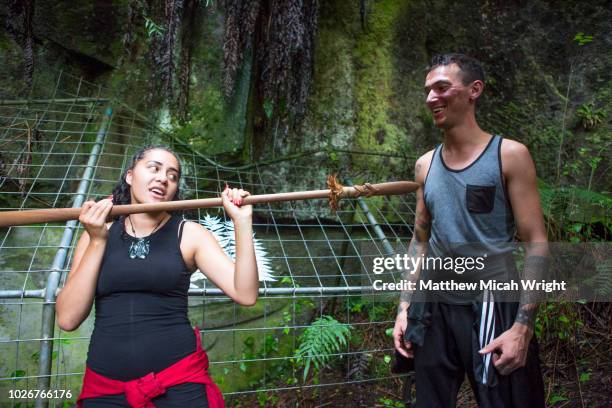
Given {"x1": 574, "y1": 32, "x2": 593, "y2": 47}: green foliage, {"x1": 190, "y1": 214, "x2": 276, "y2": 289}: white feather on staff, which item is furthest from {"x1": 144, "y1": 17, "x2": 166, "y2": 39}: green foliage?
{"x1": 574, "y1": 32, "x2": 593, "y2": 47}: green foliage

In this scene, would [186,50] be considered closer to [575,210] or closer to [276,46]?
[276,46]

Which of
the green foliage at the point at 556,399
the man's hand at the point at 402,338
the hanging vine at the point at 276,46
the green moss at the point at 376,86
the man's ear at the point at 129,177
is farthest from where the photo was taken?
the green moss at the point at 376,86

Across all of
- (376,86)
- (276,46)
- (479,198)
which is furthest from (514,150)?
(376,86)

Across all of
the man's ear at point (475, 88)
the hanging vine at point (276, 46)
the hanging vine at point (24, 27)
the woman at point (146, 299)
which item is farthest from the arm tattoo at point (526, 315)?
the hanging vine at point (24, 27)

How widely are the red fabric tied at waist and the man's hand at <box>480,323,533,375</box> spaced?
911mm

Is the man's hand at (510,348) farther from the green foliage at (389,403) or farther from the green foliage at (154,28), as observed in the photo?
the green foliage at (154,28)

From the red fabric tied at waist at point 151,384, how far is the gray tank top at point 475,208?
0.94m

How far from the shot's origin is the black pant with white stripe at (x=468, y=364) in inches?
61.5

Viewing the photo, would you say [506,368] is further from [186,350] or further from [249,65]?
[249,65]

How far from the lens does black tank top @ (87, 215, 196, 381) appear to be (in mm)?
1580

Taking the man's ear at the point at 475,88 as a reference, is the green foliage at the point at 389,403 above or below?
below

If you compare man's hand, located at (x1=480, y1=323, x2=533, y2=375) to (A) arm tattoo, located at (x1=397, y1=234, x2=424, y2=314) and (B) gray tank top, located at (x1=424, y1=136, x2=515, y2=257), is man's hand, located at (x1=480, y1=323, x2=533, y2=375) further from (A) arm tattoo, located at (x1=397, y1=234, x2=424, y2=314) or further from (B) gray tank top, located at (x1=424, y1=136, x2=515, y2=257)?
(A) arm tattoo, located at (x1=397, y1=234, x2=424, y2=314)

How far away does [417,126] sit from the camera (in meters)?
4.04

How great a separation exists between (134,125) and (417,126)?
2.25 m
